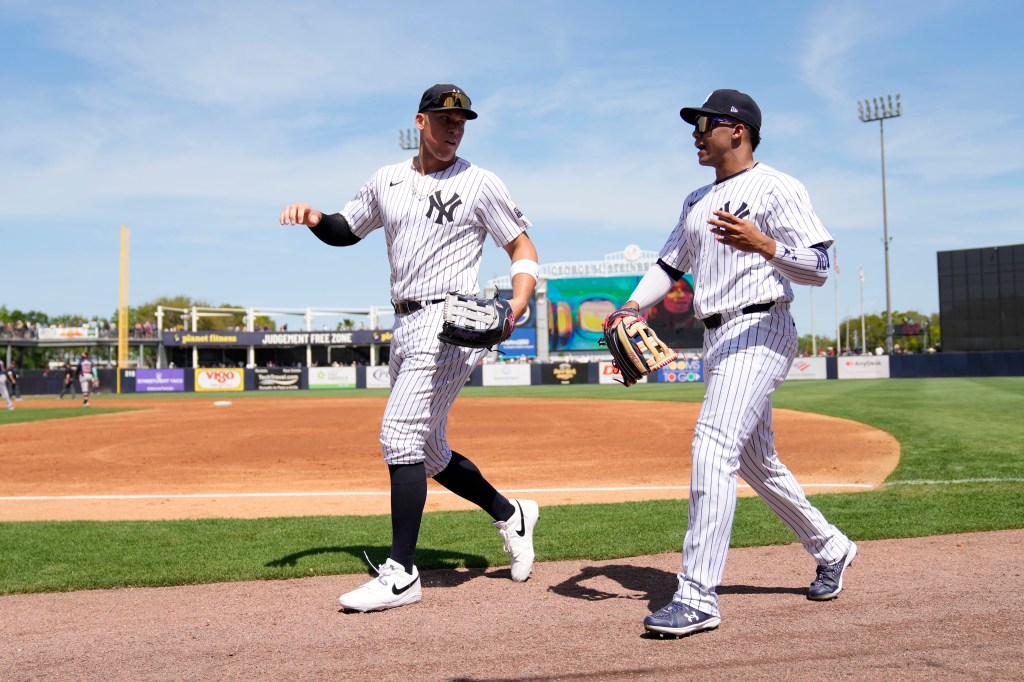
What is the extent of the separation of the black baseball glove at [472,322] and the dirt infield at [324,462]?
10.0 feet

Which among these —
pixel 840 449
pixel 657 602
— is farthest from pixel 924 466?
pixel 657 602

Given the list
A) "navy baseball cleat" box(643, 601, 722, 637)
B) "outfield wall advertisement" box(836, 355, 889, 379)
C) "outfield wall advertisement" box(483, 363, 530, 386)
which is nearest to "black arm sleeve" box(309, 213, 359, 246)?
"navy baseball cleat" box(643, 601, 722, 637)

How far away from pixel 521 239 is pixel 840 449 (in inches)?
287

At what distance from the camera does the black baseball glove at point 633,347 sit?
3268 millimetres

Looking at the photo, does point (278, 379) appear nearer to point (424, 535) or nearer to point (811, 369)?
point (811, 369)

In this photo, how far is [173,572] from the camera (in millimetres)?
3979

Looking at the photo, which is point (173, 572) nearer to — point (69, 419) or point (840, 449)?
point (840, 449)

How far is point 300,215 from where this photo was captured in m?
3.70

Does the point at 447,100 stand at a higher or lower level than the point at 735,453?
higher

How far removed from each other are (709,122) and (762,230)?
47 cm

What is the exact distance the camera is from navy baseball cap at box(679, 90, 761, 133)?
3.25 m

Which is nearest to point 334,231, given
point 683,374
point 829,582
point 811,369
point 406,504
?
point 406,504

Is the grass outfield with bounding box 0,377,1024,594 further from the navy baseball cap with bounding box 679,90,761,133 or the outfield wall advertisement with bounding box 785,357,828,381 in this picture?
the outfield wall advertisement with bounding box 785,357,828,381

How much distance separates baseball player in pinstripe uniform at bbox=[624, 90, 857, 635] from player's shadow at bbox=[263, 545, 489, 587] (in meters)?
1.24
